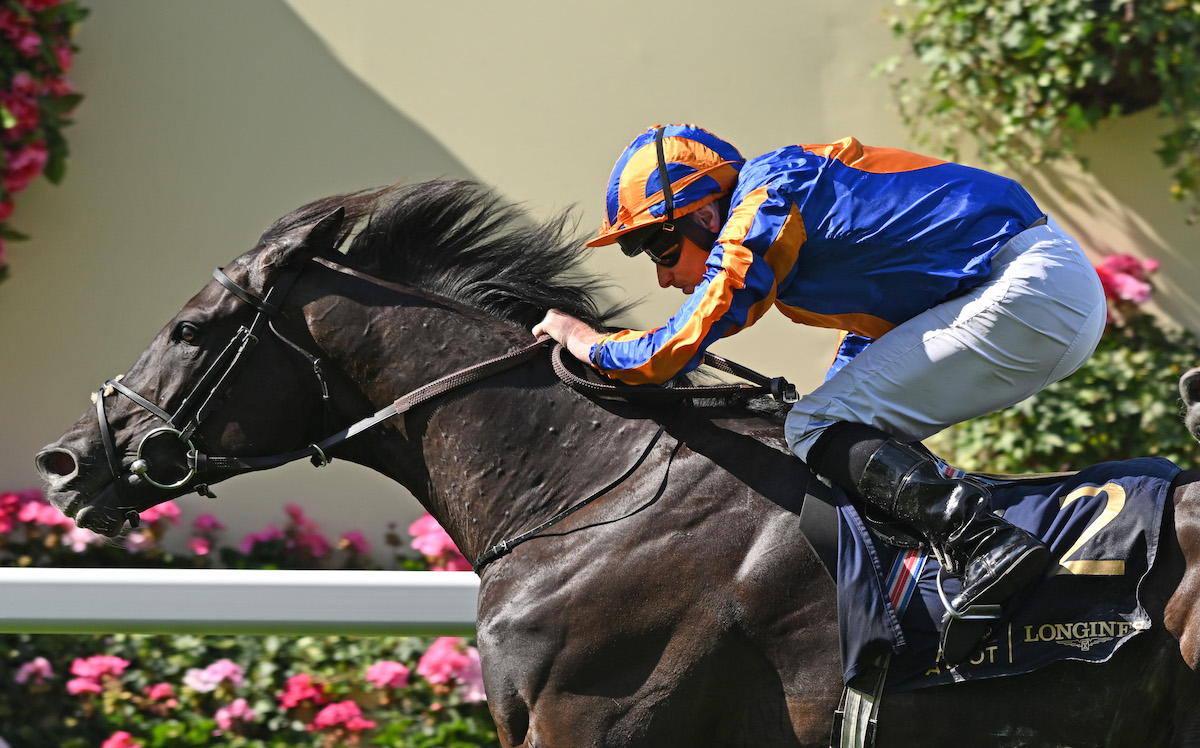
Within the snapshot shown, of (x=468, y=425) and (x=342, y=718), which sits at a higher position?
(x=468, y=425)

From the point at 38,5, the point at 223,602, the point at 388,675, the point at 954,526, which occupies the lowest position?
the point at 388,675

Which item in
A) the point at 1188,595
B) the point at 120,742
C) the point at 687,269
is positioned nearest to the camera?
the point at 1188,595

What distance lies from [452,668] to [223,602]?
1322 mm

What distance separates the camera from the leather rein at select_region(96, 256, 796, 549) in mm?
2686

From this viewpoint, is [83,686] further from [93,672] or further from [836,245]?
[836,245]

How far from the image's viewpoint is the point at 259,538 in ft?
16.5

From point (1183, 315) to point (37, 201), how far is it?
5161 mm

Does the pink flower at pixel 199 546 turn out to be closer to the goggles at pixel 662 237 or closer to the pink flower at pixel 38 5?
the pink flower at pixel 38 5

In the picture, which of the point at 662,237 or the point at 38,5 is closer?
the point at 662,237

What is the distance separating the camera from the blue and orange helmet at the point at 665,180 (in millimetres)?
2529

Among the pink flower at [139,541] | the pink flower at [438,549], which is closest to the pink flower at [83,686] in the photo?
the pink flower at [139,541]

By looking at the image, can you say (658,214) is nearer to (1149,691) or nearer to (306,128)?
(1149,691)

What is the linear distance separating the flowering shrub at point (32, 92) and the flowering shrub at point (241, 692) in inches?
60.7

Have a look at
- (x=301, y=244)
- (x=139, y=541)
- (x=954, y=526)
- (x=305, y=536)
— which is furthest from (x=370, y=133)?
(x=954, y=526)
